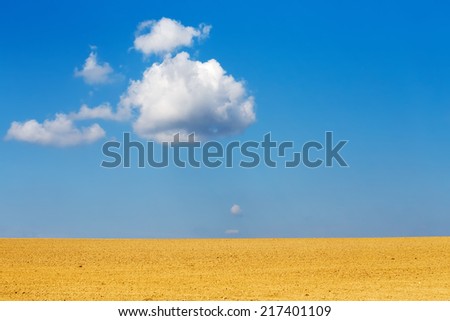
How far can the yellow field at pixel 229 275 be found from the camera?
2031 centimetres

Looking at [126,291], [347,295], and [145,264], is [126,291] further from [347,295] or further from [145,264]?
[145,264]

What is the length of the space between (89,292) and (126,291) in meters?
1.17

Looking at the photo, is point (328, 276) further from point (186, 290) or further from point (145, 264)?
point (145, 264)

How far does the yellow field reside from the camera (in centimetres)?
2031

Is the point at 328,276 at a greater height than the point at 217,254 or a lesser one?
lesser

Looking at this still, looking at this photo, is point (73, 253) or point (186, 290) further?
point (73, 253)

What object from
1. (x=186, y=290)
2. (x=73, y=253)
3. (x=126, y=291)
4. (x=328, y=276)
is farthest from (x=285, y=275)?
(x=73, y=253)

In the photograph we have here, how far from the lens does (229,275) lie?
85.4 feet
